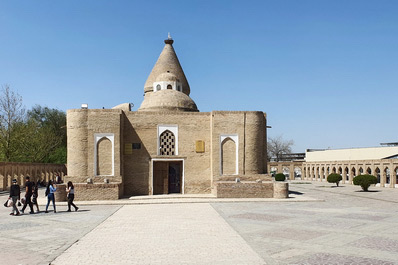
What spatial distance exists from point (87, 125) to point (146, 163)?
430 cm

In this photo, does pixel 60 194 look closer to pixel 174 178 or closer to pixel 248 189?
pixel 174 178

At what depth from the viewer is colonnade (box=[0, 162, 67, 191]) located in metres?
→ 31.5

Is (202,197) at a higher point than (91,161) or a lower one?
lower

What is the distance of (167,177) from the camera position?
82.4ft

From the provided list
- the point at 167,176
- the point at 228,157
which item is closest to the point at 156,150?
the point at 167,176

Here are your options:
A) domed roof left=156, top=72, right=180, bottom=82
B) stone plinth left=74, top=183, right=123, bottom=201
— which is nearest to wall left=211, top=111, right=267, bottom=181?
stone plinth left=74, top=183, right=123, bottom=201

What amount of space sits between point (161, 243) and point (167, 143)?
50.2 feet

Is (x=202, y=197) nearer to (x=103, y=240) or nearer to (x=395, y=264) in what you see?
(x=103, y=240)

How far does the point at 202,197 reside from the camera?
22.7 metres

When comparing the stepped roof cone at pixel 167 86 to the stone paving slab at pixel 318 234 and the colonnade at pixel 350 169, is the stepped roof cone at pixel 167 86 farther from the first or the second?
the colonnade at pixel 350 169

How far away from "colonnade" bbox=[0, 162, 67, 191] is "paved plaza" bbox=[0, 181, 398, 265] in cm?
1646

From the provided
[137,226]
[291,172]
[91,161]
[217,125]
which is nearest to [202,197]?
[217,125]

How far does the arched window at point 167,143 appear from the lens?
82.2ft

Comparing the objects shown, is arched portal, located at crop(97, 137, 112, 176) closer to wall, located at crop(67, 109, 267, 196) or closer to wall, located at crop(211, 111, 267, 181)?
wall, located at crop(67, 109, 267, 196)
